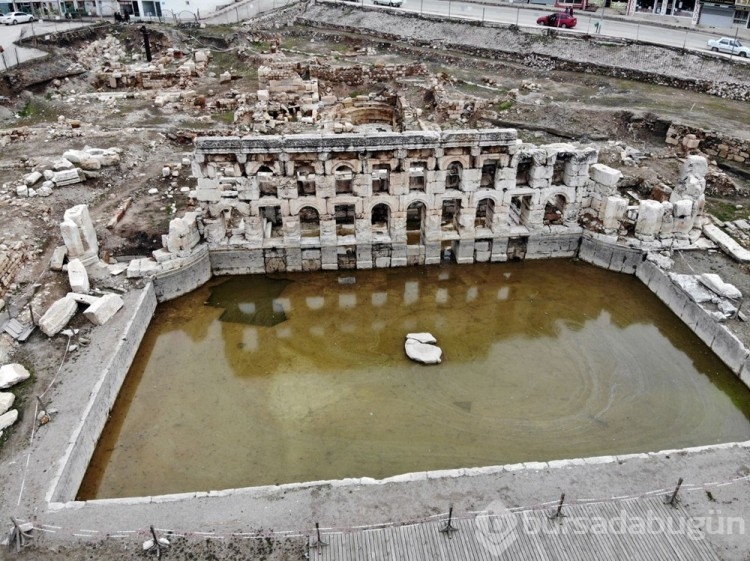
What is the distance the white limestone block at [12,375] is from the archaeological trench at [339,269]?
0.13 feet

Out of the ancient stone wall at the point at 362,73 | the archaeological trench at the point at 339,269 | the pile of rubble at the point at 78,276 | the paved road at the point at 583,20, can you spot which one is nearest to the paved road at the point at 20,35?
the archaeological trench at the point at 339,269

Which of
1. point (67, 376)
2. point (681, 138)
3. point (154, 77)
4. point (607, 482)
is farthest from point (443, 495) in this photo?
point (154, 77)

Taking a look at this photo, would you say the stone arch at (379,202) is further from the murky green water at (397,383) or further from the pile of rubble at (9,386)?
the pile of rubble at (9,386)

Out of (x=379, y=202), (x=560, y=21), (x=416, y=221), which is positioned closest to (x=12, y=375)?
(x=379, y=202)

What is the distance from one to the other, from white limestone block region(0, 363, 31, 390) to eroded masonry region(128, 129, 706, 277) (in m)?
4.41

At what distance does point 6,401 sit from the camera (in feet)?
41.2

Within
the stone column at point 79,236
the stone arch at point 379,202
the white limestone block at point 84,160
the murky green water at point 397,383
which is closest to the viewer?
the murky green water at point 397,383

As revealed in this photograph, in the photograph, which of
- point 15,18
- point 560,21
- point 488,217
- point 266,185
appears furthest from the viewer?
point 15,18

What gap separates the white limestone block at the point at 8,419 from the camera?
39.8 ft

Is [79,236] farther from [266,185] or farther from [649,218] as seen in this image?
[649,218]

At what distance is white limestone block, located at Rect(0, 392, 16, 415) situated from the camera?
40.9 feet

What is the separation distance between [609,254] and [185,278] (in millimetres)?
13392

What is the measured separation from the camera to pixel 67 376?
44.7ft

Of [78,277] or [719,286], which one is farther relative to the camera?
[719,286]
